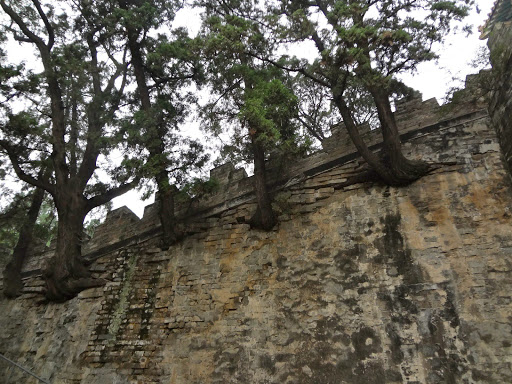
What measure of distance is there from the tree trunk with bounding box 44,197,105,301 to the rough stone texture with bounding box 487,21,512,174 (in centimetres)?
642

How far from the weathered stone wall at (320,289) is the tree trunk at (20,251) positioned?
97cm

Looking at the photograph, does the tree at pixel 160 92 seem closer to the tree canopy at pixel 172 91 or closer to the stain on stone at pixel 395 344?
the tree canopy at pixel 172 91

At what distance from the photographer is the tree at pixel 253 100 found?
562 centimetres

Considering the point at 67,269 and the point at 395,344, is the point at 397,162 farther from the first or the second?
the point at 67,269

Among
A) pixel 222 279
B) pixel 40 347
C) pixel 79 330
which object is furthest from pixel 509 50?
pixel 40 347

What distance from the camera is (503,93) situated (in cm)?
531

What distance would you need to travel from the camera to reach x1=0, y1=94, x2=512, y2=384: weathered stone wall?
4375 millimetres

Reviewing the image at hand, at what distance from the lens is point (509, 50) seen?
17.2 ft

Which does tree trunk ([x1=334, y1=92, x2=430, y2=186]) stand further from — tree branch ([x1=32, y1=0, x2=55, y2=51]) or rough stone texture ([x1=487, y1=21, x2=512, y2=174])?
tree branch ([x1=32, y1=0, x2=55, y2=51])

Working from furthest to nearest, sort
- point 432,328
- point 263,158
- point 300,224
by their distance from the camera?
point 263,158 → point 300,224 → point 432,328

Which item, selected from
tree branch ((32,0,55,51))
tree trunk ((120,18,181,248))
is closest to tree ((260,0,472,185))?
tree trunk ((120,18,181,248))

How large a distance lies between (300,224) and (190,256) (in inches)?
73.1

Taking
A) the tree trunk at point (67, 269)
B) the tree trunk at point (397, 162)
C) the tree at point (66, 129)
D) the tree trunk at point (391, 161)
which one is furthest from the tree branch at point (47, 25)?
the tree trunk at point (397, 162)

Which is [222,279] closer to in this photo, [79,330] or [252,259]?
[252,259]
